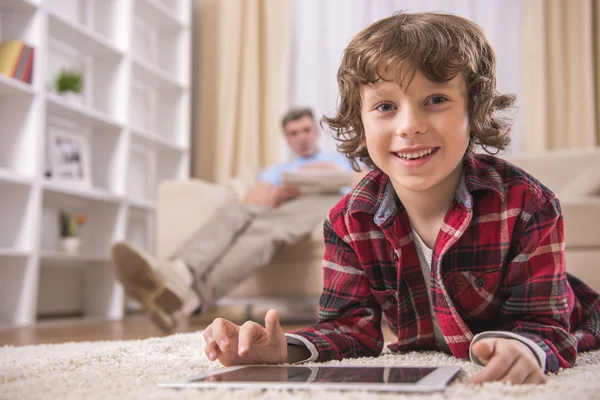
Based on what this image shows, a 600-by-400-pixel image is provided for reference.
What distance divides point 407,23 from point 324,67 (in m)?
2.90

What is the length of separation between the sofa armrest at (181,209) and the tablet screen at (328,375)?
1928 mm

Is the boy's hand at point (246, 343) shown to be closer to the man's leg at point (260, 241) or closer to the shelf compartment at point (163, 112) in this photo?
the man's leg at point (260, 241)

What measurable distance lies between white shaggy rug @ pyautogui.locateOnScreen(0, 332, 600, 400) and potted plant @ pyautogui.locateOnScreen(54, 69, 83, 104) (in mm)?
1976

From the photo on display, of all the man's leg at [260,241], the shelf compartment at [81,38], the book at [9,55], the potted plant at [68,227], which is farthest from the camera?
the potted plant at [68,227]

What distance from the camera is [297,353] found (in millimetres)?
864

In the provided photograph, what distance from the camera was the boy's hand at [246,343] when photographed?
2.52 ft

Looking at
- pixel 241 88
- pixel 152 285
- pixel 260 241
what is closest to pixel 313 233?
pixel 260 241

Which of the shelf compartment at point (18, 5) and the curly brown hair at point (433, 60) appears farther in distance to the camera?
the shelf compartment at point (18, 5)

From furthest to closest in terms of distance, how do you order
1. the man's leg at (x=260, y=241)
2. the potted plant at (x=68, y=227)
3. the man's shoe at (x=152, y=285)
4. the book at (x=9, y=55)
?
the potted plant at (x=68, y=227) → the book at (x=9, y=55) → the man's leg at (x=260, y=241) → the man's shoe at (x=152, y=285)

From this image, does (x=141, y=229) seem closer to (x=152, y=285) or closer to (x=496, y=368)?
(x=152, y=285)

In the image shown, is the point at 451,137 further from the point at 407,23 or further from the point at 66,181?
the point at 66,181

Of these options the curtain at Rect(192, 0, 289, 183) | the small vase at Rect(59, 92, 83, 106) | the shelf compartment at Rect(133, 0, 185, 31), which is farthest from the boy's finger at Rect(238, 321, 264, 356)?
the shelf compartment at Rect(133, 0, 185, 31)

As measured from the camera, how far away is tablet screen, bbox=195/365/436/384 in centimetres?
62

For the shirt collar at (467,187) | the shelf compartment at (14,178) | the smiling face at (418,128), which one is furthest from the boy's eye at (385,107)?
the shelf compartment at (14,178)
